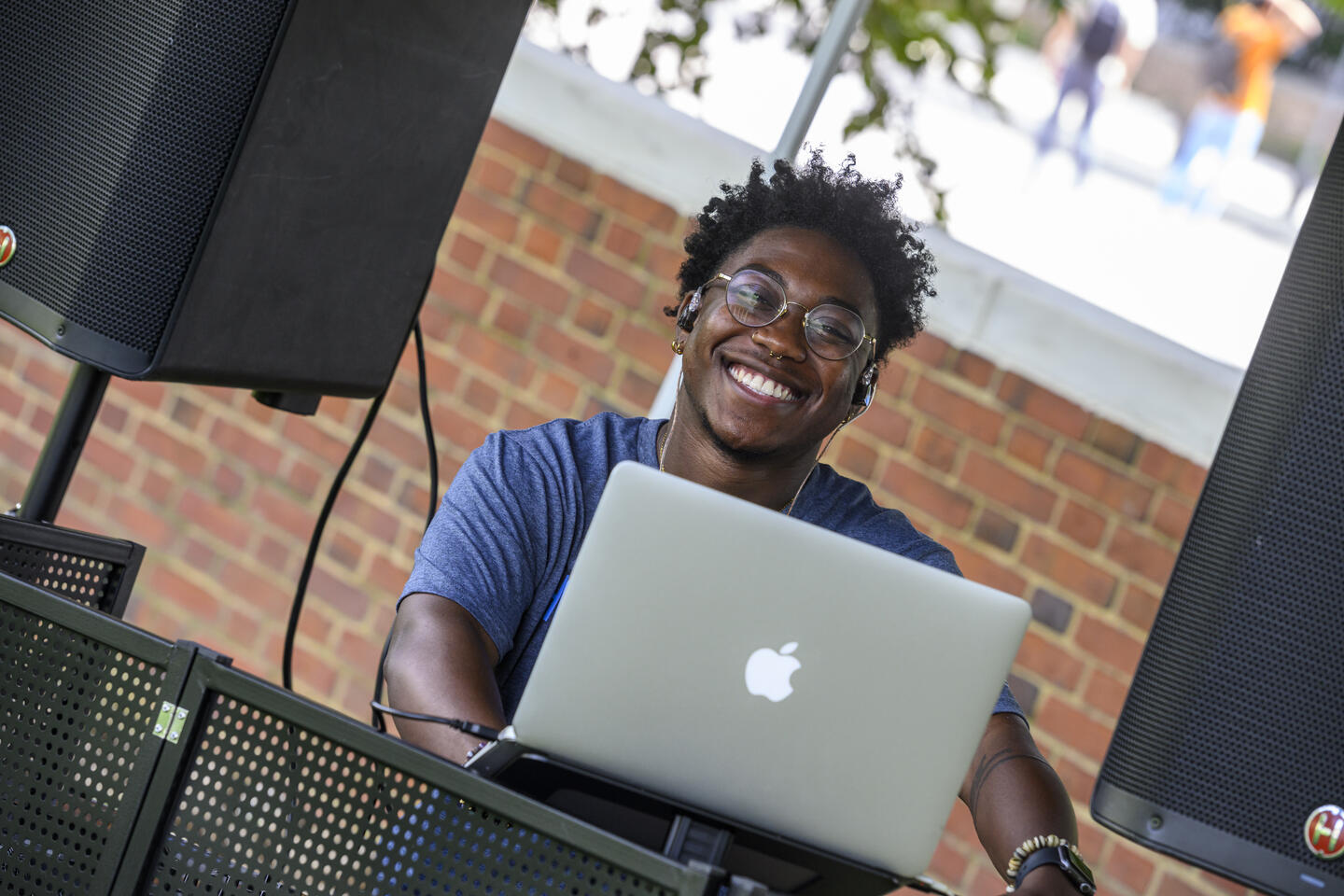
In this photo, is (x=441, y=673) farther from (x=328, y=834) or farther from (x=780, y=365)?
(x=780, y=365)

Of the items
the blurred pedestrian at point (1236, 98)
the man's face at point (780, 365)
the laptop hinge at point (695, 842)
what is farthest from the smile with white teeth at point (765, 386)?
the blurred pedestrian at point (1236, 98)

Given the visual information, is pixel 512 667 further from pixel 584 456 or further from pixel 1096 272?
pixel 1096 272

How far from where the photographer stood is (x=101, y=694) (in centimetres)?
123

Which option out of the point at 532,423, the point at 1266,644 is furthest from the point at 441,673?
the point at 532,423

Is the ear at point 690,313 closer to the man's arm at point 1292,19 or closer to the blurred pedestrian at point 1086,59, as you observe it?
the blurred pedestrian at point 1086,59

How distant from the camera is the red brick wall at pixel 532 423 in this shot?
262cm

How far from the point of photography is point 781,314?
5.84 feet

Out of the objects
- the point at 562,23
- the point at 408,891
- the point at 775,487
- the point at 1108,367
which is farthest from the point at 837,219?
the point at 562,23

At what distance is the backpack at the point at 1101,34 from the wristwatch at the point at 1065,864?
21.8 feet

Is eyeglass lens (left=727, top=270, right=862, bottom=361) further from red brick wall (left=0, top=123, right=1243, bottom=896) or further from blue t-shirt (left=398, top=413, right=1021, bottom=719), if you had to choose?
red brick wall (left=0, top=123, right=1243, bottom=896)

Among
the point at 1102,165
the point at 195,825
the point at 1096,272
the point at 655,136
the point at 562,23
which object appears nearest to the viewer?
the point at 195,825

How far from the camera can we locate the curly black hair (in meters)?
1.92

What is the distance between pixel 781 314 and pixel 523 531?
0.44 m

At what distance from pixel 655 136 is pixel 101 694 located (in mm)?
1921
